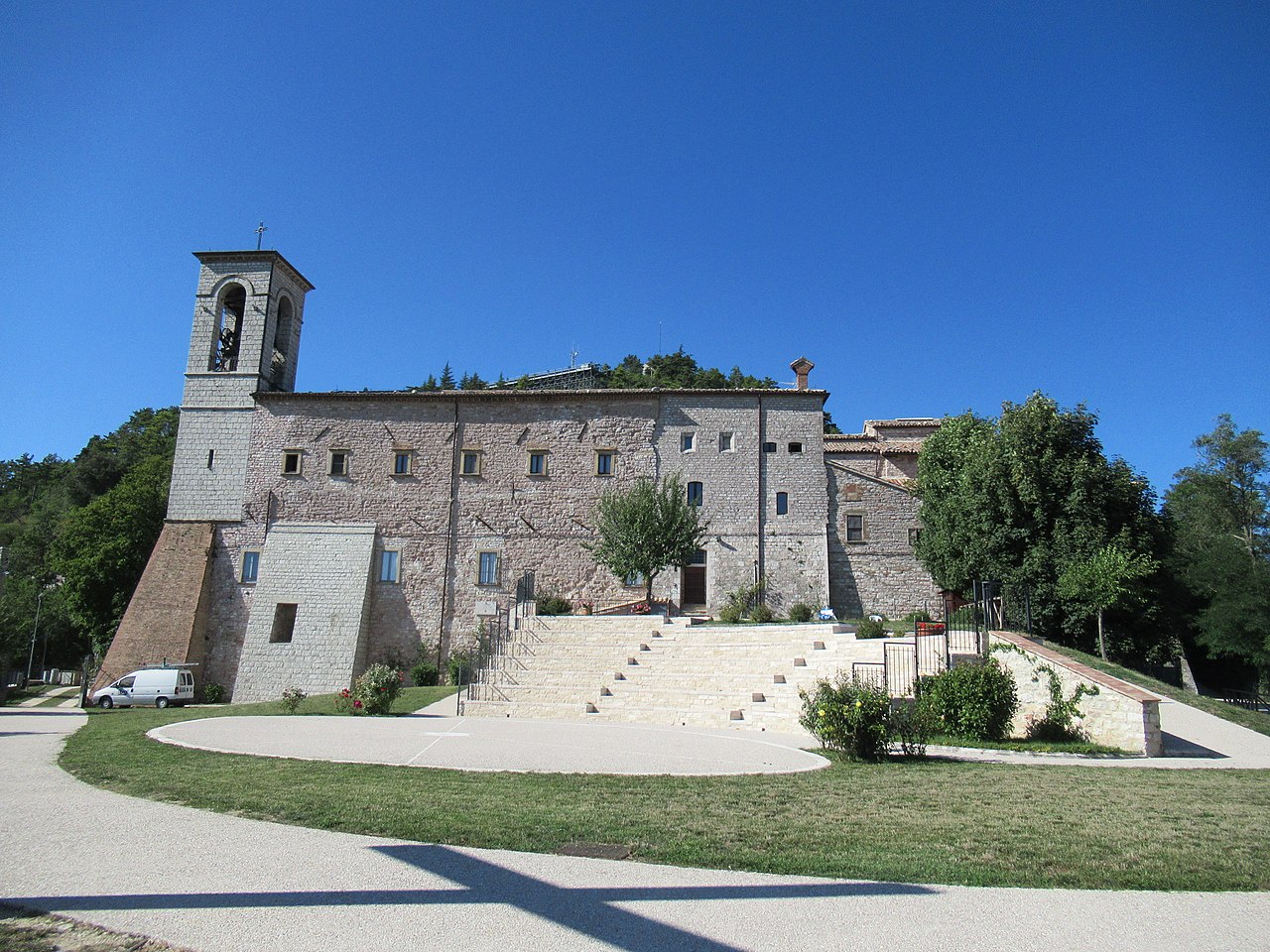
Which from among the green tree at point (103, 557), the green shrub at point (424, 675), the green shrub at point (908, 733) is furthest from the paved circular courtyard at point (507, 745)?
the green tree at point (103, 557)

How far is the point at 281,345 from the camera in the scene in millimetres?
37094

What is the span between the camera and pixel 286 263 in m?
36.5

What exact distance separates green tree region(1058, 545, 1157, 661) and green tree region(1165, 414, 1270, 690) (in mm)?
9058

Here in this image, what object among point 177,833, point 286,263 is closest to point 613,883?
point 177,833

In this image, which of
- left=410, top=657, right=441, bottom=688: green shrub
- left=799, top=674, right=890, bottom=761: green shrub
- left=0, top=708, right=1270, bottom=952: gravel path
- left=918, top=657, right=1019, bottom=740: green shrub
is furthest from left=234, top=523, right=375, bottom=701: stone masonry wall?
left=0, top=708, right=1270, bottom=952: gravel path

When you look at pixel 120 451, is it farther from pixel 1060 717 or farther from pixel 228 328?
pixel 1060 717

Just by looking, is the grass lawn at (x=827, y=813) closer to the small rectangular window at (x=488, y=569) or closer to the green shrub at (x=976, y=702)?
the green shrub at (x=976, y=702)

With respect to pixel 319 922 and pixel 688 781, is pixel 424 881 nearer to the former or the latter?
pixel 319 922

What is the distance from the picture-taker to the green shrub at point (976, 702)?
13.0 metres

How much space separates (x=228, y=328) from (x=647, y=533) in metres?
23.4

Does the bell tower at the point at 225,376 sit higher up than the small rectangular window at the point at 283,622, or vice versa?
the bell tower at the point at 225,376

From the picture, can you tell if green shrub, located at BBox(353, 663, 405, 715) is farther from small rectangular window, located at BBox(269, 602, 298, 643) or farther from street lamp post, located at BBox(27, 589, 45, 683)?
street lamp post, located at BBox(27, 589, 45, 683)

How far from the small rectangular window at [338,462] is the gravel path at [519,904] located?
98.6 ft

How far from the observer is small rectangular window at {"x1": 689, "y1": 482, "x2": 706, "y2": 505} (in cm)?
3297
